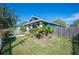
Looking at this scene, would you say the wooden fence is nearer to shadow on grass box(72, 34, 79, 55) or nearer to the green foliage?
shadow on grass box(72, 34, 79, 55)

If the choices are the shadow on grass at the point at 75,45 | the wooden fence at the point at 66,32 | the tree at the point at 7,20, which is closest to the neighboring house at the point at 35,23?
the wooden fence at the point at 66,32

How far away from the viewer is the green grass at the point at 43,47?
7289 mm

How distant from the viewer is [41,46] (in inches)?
288

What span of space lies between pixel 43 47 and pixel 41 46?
3cm

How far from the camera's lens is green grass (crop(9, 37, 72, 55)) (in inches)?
287

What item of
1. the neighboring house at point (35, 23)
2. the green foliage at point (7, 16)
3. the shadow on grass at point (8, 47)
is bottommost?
the shadow on grass at point (8, 47)

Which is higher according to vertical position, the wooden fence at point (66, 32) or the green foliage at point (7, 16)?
the green foliage at point (7, 16)

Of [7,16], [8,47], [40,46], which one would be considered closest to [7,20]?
[7,16]

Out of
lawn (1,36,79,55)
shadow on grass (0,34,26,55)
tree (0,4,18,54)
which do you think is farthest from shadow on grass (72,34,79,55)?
tree (0,4,18,54)

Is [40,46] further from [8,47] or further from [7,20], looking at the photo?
[7,20]

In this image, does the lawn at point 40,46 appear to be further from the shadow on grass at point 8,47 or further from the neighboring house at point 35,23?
the neighboring house at point 35,23

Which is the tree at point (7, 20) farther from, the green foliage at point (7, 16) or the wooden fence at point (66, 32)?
the wooden fence at point (66, 32)

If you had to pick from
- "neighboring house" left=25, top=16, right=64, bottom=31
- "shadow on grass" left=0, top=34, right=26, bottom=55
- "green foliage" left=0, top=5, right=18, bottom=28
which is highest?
"green foliage" left=0, top=5, right=18, bottom=28
